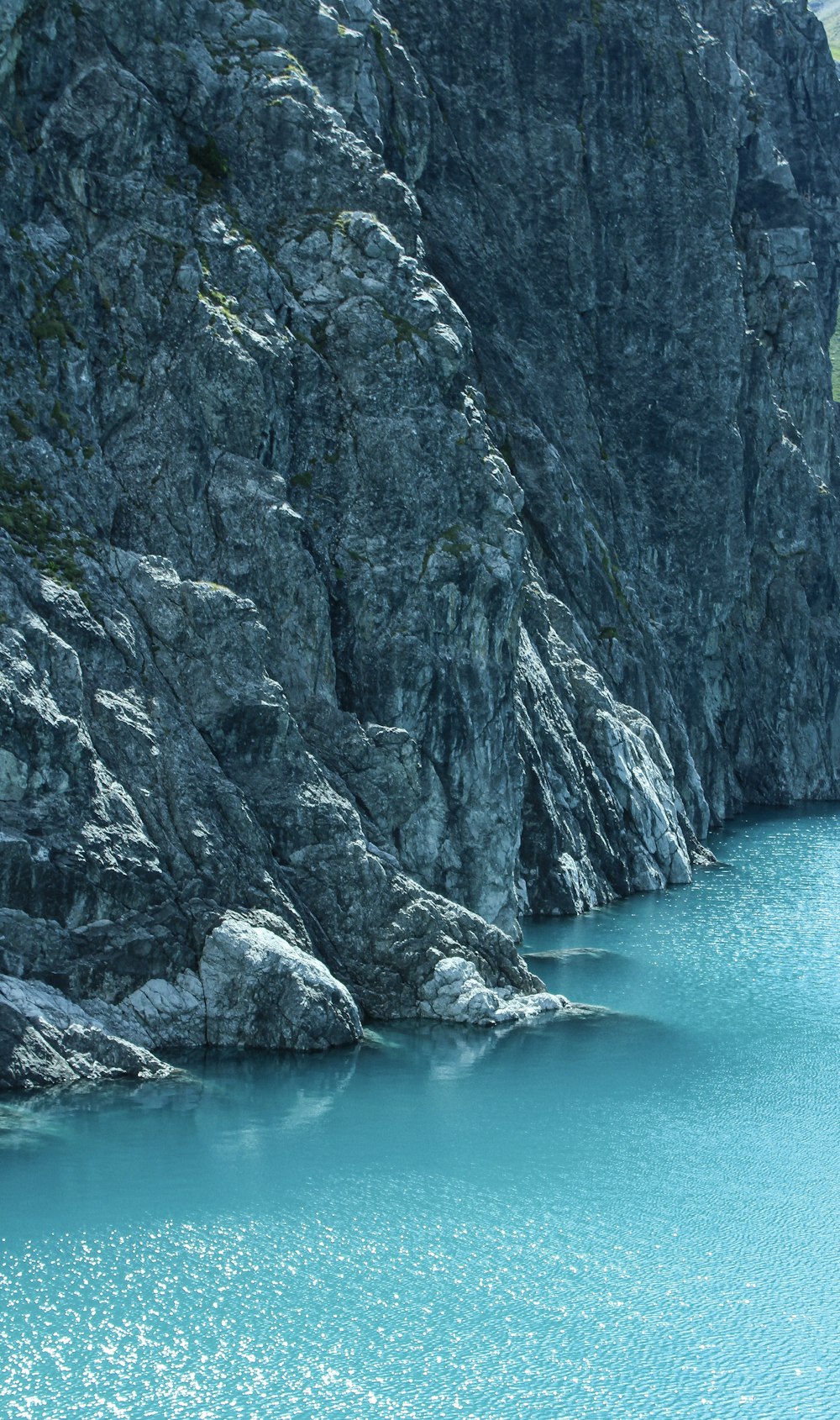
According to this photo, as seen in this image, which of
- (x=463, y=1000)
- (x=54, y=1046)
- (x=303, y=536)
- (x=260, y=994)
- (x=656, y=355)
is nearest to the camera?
(x=54, y=1046)

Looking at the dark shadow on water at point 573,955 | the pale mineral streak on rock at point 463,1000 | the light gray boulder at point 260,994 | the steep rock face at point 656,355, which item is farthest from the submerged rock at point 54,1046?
the steep rock face at point 656,355

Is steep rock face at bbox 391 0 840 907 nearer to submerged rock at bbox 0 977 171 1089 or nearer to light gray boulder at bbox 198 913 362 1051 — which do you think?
light gray boulder at bbox 198 913 362 1051

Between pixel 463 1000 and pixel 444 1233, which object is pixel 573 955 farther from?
pixel 444 1233

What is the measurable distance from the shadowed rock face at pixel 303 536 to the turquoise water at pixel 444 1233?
5.45 meters

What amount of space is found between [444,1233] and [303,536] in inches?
1277

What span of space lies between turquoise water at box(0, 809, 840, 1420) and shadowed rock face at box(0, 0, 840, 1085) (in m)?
5.45

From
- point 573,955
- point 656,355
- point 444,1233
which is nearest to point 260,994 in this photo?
point 444,1233

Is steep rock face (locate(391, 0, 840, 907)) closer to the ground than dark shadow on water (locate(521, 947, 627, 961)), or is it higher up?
higher up

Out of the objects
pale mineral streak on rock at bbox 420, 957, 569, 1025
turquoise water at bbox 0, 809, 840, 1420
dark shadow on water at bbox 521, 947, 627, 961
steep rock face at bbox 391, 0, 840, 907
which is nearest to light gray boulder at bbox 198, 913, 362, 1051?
turquoise water at bbox 0, 809, 840, 1420

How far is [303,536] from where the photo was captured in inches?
2367

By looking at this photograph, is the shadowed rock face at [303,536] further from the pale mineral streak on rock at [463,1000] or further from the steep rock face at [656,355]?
the steep rock face at [656,355]

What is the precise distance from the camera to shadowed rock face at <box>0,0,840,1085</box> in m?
48.0

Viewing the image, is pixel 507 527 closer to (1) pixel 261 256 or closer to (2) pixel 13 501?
(1) pixel 261 256

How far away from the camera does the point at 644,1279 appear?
32.7 metres
